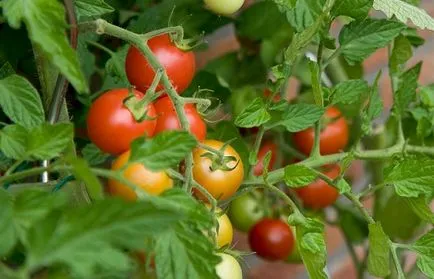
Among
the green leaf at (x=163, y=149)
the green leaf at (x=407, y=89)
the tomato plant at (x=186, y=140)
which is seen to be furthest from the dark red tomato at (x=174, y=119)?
the green leaf at (x=407, y=89)

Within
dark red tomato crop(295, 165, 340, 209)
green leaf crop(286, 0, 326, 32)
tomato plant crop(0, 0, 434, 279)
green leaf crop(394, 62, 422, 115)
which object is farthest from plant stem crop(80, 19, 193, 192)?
dark red tomato crop(295, 165, 340, 209)

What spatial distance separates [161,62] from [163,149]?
0.14 metres

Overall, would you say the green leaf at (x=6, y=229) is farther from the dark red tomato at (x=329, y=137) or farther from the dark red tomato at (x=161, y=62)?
the dark red tomato at (x=329, y=137)

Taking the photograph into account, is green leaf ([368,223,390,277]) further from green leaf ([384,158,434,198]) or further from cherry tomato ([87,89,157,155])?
cherry tomato ([87,89,157,155])

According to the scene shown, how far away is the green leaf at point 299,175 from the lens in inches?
21.2

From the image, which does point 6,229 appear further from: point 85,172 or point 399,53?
point 399,53

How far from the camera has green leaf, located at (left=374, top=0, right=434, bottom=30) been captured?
1.88 ft

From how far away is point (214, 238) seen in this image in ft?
1.58

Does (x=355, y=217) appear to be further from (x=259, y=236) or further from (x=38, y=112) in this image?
(x=38, y=112)

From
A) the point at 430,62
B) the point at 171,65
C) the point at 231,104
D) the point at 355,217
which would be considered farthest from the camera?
the point at 430,62

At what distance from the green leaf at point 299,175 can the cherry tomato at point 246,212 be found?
269 millimetres

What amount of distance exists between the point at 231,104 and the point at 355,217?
28cm

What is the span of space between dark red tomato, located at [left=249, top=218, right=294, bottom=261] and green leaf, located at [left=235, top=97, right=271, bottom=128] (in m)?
0.27

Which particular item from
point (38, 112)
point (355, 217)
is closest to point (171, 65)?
point (38, 112)
